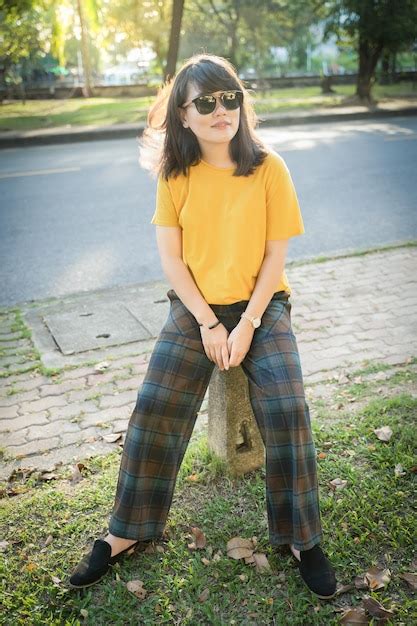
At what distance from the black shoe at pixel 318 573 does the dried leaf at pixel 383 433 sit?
924mm

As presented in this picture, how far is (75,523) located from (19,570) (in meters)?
0.31

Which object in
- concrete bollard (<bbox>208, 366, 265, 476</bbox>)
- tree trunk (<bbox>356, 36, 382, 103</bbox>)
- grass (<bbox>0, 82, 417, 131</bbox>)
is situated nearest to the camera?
concrete bollard (<bbox>208, 366, 265, 476</bbox>)

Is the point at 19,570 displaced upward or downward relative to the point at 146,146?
downward

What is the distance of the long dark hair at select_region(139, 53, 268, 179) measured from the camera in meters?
2.46

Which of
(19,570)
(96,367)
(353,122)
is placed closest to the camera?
(19,570)

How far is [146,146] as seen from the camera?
281 cm

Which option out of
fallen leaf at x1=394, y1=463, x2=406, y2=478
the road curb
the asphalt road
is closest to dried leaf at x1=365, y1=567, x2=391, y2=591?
fallen leaf at x1=394, y1=463, x2=406, y2=478

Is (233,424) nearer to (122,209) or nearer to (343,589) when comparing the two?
(343,589)

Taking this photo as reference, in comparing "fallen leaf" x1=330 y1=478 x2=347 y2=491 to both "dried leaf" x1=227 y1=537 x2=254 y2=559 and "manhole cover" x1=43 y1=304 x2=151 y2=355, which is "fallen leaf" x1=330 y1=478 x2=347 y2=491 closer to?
"dried leaf" x1=227 y1=537 x2=254 y2=559

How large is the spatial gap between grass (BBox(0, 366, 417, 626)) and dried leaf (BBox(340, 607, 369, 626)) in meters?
0.05

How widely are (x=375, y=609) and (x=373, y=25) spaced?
18.8 meters

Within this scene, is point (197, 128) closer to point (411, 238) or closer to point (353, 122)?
point (411, 238)

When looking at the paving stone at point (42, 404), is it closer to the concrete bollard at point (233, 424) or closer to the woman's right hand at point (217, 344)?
the concrete bollard at point (233, 424)

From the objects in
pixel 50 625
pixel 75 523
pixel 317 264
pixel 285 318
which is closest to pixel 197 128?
Answer: pixel 285 318
